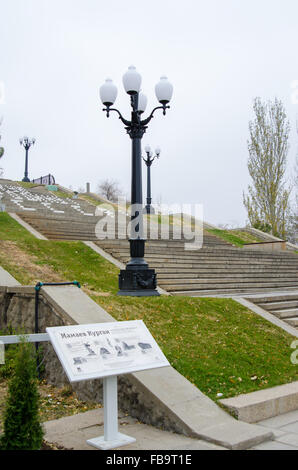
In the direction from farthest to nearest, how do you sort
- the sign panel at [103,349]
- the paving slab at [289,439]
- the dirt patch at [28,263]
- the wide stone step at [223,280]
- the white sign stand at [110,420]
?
the wide stone step at [223,280] → the dirt patch at [28,263] → the paving slab at [289,439] → the white sign stand at [110,420] → the sign panel at [103,349]

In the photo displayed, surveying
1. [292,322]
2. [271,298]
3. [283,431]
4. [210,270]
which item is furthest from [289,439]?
[210,270]

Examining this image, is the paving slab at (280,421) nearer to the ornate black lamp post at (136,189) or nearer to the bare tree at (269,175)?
the ornate black lamp post at (136,189)

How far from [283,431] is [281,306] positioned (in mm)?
5322

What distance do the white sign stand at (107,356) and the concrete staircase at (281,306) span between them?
517 cm

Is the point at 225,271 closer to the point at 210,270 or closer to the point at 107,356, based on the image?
the point at 210,270

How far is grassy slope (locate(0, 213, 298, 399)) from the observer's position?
5.91 meters

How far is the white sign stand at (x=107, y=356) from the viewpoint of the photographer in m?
4.07

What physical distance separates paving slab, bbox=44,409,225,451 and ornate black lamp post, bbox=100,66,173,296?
→ 12.4 feet

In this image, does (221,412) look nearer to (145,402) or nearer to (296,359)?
(145,402)

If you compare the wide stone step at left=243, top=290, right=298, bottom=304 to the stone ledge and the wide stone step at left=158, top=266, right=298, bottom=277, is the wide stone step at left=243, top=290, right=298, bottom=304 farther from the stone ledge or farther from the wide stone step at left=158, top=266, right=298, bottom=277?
the stone ledge

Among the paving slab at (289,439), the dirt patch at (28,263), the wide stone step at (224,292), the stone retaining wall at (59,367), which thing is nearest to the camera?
the paving slab at (289,439)

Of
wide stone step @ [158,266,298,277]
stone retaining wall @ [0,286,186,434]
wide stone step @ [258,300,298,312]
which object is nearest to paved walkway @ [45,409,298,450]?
stone retaining wall @ [0,286,186,434]

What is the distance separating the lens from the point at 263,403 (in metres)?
5.29

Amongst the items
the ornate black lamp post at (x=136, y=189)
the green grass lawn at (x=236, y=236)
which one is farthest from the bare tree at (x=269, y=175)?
the ornate black lamp post at (x=136, y=189)
